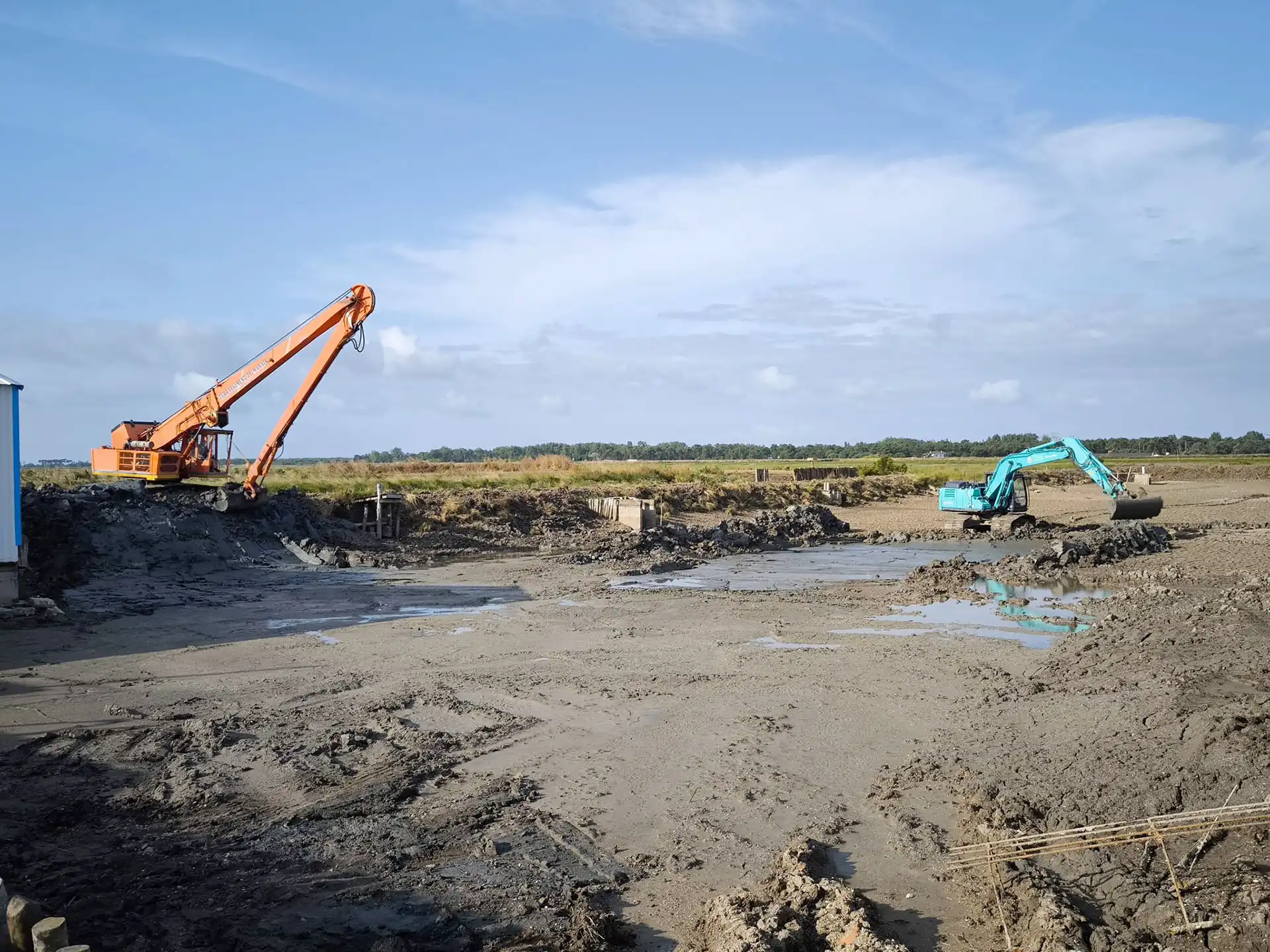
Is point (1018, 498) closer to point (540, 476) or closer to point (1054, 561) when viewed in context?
point (1054, 561)

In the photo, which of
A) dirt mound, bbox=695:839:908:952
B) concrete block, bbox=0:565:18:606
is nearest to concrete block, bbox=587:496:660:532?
concrete block, bbox=0:565:18:606

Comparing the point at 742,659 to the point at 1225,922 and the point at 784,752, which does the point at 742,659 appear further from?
the point at 1225,922

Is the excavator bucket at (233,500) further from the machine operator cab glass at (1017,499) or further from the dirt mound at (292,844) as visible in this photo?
the machine operator cab glass at (1017,499)

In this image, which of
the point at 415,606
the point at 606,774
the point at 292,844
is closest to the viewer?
the point at 292,844

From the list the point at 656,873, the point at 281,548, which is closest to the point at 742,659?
the point at 656,873

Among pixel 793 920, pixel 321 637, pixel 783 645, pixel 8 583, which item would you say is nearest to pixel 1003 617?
pixel 783 645

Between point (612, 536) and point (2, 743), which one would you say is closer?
point (2, 743)

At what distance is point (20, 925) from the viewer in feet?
14.6

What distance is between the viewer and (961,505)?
3309 centimetres

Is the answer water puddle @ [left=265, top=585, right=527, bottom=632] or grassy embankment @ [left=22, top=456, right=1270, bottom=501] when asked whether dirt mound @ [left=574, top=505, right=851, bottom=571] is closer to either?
water puddle @ [left=265, top=585, right=527, bottom=632]

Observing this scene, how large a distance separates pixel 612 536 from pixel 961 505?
41.4 feet

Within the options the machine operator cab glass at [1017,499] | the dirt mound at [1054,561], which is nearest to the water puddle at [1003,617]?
the dirt mound at [1054,561]

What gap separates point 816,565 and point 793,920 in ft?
68.7

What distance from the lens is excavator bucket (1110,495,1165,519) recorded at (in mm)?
29500
